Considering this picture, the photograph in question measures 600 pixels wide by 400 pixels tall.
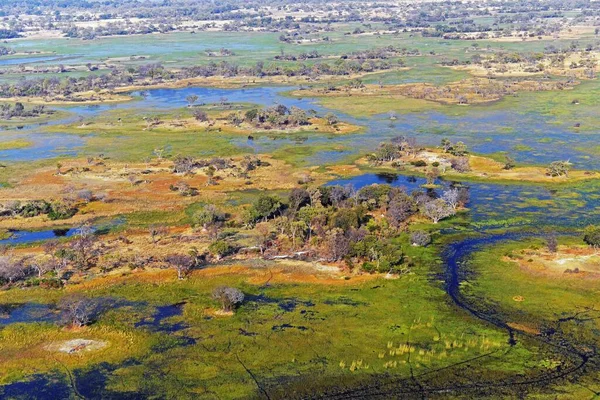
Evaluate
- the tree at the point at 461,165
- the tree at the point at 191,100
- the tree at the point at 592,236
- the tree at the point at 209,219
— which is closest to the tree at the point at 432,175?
the tree at the point at 461,165

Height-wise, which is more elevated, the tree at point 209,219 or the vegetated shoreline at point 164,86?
the vegetated shoreline at point 164,86

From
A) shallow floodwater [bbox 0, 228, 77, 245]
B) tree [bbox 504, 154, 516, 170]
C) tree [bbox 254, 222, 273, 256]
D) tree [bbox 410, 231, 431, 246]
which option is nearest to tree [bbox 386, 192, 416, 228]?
tree [bbox 410, 231, 431, 246]

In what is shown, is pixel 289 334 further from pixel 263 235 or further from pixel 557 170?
pixel 557 170

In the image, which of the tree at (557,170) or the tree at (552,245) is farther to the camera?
the tree at (557,170)

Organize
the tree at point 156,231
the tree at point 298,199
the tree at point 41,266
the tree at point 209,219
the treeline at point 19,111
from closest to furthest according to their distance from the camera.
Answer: the tree at point 41,266
the tree at point 156,231
the tree at point 209,219
the tree at point 298,199
the treeline at point 19,111

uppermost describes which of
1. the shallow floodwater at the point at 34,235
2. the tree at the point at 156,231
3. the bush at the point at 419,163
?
the bush at the point at 419,163

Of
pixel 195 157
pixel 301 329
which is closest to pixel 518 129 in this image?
pixel 195 157

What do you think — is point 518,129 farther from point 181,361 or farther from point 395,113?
point 181,361

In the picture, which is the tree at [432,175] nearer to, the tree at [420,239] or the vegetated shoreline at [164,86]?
the tree at [420,239]

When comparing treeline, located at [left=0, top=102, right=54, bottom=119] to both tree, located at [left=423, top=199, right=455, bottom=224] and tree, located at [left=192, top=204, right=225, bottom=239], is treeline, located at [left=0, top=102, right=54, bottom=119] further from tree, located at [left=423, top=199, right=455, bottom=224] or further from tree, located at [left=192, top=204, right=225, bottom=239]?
tree, located at [left=423, top=199, right=455, bottom=224]
